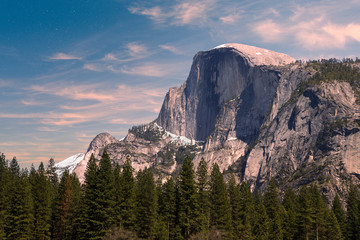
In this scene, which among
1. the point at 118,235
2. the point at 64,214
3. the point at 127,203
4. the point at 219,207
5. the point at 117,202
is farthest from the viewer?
the point at 64,214

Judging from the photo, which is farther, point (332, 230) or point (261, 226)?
point (332, 230)

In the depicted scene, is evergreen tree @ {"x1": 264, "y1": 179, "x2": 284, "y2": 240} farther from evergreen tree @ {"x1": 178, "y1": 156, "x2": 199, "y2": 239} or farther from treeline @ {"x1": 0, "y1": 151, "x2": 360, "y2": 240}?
evergreen tree @ {"x1": 178, "y1": 156, "x2": 199, "y2": 239}

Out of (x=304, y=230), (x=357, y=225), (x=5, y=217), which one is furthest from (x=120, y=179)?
(x=357, y=225)

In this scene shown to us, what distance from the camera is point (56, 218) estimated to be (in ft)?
262

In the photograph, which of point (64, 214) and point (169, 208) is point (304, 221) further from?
point (64, 214)

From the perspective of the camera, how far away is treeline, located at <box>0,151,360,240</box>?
59219 mm

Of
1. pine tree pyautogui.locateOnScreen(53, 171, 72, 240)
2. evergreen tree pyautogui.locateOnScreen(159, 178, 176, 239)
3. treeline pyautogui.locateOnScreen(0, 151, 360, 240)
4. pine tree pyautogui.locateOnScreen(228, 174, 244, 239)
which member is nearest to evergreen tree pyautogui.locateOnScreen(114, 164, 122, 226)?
treeline pyautogui.locateOnScreen(0, 151, 360, 240)

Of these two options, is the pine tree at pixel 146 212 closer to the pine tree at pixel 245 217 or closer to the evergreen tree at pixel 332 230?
the pine tree at pixel 245 217

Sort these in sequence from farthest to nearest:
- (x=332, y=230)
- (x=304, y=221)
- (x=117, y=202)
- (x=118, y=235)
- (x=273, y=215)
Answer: (x=273, y=215)
(x=332, y=230)
(x=304, y=221)
(x=117, y=202)
(x=118, y=235)

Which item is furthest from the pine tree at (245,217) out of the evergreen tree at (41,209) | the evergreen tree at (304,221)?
the evergreen tree at (41,209)

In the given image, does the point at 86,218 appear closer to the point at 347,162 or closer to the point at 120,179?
the point at 120,179

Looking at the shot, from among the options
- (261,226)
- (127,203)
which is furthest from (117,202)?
(261,226)

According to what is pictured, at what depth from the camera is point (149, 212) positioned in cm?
6894

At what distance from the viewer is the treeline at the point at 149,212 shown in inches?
2331
